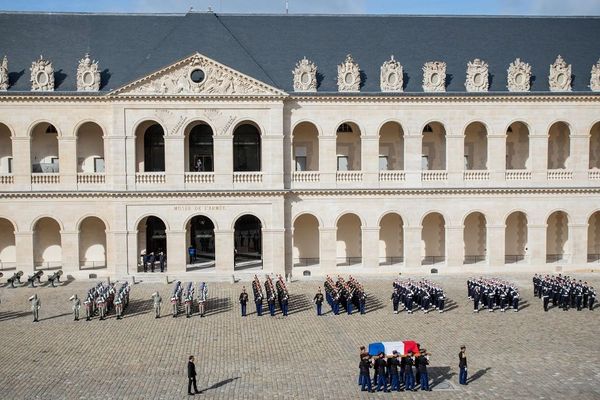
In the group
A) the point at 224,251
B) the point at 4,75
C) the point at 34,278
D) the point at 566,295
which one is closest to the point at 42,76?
the point at 4,75

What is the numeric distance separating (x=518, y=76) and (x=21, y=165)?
35404 millimetres

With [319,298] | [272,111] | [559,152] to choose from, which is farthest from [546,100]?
[319,298]

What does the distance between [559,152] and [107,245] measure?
112 ft

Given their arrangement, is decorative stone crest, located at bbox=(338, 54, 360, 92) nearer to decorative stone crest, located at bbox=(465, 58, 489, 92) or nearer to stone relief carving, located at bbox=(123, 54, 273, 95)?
stone relief carving, located at bbox=(123, 54, 273, 95)

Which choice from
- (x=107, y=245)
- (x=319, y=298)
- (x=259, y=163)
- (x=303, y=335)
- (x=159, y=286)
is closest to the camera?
(x=303, y=335)

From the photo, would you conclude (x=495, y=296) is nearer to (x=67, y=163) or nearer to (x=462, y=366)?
(x=462, y=366)

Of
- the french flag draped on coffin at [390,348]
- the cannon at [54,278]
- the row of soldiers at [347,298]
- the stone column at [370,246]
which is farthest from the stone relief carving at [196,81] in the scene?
the french flag draped on coffin at [390,348]

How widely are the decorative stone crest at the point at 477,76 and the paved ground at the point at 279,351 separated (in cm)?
1633

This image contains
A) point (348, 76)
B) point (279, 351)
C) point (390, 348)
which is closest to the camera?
point (390, 348)

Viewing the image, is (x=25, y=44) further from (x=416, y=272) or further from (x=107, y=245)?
(x=416, y=272)

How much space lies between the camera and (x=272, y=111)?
4725cm

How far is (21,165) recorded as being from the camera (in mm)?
47000

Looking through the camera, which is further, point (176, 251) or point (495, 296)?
Answer: point (176, 251)

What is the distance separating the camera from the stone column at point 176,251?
46938mm
